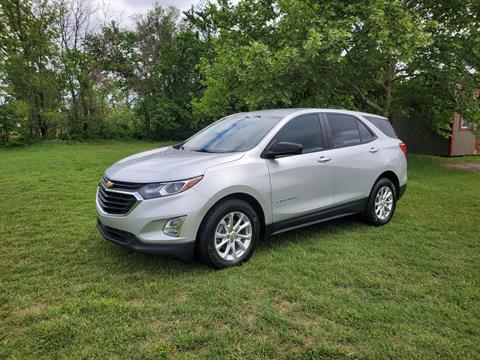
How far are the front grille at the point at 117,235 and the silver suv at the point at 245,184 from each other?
11 millimetres

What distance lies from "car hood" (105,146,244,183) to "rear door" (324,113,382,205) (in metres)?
1.50

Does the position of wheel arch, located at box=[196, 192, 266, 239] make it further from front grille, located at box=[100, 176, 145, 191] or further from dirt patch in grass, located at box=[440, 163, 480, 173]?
dirt patch in grass, located at box=[440, 163, 480, 173]

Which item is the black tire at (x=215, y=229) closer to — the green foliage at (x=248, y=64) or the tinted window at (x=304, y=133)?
the tinted window at (x=304, y=133)

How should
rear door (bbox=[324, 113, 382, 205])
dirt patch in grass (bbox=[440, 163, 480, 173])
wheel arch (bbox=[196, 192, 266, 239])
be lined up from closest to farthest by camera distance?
wheel arch (bbox=[196, 192, 266, 239])
rear door (bbox=[324, 113, 382, 205])
dirt patch in grass (bbox=[440, 163, 480, 173])

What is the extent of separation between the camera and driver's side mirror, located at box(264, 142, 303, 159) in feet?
12.9

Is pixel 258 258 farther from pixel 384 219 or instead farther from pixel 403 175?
pixel 403 175

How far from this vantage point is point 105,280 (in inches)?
137

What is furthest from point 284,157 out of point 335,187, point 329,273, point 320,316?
point 320,316

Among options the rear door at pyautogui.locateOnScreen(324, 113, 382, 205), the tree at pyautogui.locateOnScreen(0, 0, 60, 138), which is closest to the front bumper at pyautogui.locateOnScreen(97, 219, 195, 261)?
the rear door at pyautogui.locateOnScreen(324, 113, 382, 205)

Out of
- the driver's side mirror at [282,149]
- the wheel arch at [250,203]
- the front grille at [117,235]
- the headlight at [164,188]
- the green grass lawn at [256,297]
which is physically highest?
the driver's side mirror at [282,149]

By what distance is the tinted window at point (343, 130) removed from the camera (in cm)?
484

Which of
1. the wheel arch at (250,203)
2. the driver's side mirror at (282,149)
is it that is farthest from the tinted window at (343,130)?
the wheel arch at (250,203)

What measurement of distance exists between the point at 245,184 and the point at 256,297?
112cm

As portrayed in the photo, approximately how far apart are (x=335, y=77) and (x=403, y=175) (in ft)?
18.0
